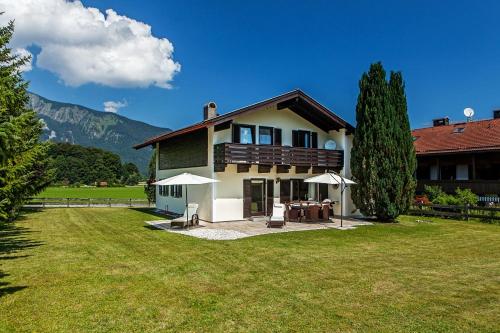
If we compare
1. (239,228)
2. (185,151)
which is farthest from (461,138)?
(239,228)

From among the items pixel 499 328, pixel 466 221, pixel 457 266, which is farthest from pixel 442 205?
pixel 499 328

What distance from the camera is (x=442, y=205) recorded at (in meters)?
19.5

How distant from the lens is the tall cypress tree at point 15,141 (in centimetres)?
620

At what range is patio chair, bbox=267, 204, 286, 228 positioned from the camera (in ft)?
50.5

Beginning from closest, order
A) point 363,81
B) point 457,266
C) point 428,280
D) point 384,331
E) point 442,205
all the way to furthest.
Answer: point 384,331, point 428,280, point 457,266, point 363,81, point 442,205

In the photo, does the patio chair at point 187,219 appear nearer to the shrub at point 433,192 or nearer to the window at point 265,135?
the window at point 265,135

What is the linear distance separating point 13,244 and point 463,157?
26.8 m

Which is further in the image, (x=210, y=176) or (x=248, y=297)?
(x=210, y=176)

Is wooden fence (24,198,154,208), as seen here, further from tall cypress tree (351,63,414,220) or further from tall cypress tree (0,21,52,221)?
tall cypress tree (351,63,414,220)

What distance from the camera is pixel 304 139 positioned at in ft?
67.9

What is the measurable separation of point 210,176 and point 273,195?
370 cm

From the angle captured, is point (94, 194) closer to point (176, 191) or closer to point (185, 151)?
point (176, 191)

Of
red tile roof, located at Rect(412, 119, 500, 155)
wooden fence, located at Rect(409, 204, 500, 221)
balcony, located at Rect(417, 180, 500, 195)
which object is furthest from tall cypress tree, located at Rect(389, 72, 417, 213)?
red tile roof, located at Rect(412, 119, 500, 155)

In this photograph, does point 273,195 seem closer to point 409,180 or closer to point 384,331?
point 409,180
